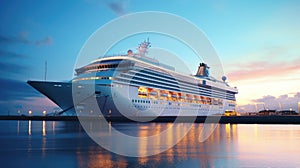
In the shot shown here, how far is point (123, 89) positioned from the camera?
3931 centimetres

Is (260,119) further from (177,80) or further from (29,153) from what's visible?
(29,153)

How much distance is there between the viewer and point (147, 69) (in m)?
45.2

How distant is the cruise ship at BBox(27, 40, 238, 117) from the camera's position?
37.9 metres

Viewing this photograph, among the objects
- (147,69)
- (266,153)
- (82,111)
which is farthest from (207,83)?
(266,153)

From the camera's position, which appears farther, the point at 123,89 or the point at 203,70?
the point at 203,70

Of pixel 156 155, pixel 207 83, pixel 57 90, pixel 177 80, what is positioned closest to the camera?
pixel 156 155

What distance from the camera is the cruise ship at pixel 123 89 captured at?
37938 millimetres

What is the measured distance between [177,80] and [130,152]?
40.3 m

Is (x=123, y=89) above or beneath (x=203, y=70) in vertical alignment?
beneath

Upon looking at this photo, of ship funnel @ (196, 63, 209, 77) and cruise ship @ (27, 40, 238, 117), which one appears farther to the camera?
ship funnel @ (196, 63, 209, 77)

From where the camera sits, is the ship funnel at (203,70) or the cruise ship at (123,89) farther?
the ship funnel at (203,70)

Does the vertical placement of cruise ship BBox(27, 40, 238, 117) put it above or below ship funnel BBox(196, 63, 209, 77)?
below

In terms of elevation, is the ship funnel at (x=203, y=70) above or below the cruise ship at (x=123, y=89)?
above

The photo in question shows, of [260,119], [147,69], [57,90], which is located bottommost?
[260,119]
